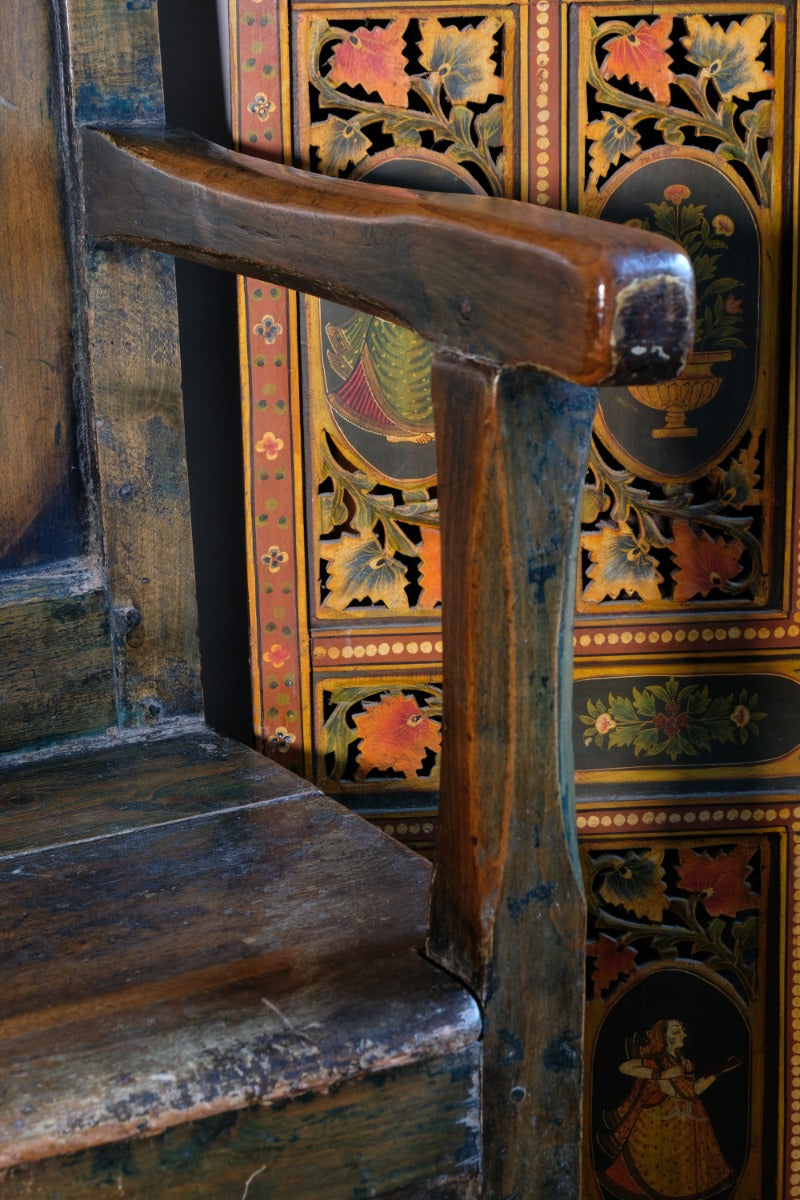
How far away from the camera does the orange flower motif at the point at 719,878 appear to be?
144 centimetres

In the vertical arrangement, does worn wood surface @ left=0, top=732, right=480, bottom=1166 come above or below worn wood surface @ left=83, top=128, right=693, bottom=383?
below

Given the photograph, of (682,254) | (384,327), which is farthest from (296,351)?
(682,254)

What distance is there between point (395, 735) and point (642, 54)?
0.68 meters

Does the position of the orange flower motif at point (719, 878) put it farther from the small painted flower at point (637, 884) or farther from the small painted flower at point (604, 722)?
the small painted flower at point (604, 722)

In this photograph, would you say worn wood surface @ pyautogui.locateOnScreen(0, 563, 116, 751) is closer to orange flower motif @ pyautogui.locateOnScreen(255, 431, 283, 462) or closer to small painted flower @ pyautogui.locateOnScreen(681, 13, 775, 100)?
orange flower motif @ pyautogui.locateOnScreen(255, 431, 283, 462)

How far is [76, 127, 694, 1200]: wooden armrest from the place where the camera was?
62 centimetres

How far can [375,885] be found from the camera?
0.88 metres

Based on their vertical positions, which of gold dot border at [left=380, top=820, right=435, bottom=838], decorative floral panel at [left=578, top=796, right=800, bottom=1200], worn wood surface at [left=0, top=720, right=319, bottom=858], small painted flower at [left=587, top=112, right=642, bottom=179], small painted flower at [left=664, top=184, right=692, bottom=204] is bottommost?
decorative floral panel at [left=578, top=796, right=800, bottom=1200]

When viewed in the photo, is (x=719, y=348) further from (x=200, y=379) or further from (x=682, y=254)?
(x=682, y=254)

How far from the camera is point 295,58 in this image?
1.25 meters

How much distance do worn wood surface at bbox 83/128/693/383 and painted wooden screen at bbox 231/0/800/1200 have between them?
26cm

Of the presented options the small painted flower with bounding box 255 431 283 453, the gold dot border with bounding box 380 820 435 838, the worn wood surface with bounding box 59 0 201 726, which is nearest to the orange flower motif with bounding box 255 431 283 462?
the small painted flower with bounding box 255 431 283 453

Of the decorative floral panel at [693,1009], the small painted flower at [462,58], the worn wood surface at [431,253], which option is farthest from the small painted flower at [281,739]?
the small painted flower at [462,58]

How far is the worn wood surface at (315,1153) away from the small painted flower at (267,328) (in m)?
0.75
